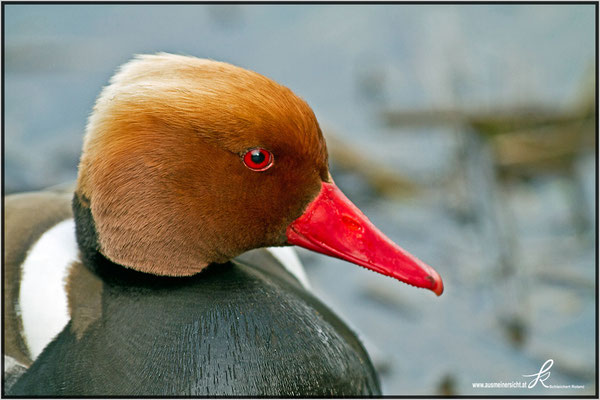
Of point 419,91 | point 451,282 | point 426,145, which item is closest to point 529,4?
point 419,91

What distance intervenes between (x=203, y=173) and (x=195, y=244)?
212 mm

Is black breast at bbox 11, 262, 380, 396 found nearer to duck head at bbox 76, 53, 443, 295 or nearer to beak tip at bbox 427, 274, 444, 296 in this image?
duck head at bbox 76, 53, 443, 295

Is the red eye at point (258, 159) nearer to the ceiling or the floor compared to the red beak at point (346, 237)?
nearer to the ceiling

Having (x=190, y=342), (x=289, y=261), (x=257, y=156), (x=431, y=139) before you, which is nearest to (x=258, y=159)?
(x=257, y=156)

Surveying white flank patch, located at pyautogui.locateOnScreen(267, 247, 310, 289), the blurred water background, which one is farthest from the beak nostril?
the blurred water background

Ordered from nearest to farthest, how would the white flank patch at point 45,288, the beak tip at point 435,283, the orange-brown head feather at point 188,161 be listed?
the orange-brown head feather at point 188,161, the beak tip at point 435,283, the white flank patch at point 45,288

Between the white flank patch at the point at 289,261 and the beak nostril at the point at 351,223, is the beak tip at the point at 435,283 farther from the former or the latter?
the white flank patch at the point at 289,261

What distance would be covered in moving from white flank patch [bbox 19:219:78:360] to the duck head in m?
0.30

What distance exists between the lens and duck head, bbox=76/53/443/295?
2.04 metres

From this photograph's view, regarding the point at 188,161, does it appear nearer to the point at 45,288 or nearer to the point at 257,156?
the point at 257,156

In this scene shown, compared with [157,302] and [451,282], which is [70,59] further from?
[157,302]

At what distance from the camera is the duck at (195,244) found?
205 cm

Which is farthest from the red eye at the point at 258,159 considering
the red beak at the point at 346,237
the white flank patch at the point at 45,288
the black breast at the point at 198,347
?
the white flank patch at the point at 45,288

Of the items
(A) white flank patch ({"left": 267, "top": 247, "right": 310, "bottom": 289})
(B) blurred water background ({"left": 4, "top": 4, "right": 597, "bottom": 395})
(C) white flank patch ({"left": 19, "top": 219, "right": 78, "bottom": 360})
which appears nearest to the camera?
(C) white flank patch ({"left": 19, "top": 219, "right": 78, "bottom": 360})
